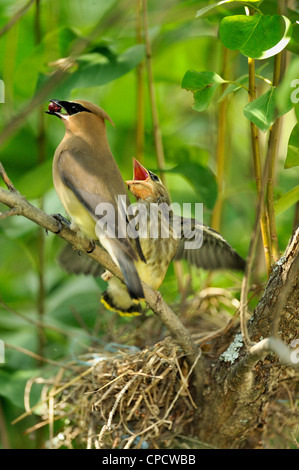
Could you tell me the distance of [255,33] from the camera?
170 centimetres

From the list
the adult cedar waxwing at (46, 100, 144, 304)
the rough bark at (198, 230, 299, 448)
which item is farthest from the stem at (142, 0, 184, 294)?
the rough bark at (198, 230, 299, 448)

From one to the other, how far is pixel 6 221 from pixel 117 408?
107cm

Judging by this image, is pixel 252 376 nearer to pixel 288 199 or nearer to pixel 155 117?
pixel 288 199

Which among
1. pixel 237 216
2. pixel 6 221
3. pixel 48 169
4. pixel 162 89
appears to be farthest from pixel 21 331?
pixel 162 89

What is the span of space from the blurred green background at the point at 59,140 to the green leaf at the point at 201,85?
2.04 ft

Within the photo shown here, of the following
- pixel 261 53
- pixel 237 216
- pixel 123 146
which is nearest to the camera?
pixel 261 53

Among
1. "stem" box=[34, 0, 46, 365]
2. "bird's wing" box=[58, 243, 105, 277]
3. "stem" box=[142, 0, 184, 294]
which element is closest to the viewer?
"stem" box=[142, 0, 184, 294]

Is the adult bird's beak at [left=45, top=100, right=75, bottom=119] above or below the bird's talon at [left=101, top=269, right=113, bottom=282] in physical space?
above

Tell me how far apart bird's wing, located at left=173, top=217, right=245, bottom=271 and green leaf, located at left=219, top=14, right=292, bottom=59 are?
0.98 metres

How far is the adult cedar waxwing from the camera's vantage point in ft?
6.33

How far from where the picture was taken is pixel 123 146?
10.3 feet

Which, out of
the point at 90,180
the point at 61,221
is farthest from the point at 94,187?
the point at 61,221

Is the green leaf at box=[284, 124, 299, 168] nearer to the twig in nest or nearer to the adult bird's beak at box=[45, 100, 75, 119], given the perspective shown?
the adult bird's beak at box=[45, 100, 75, 119]
